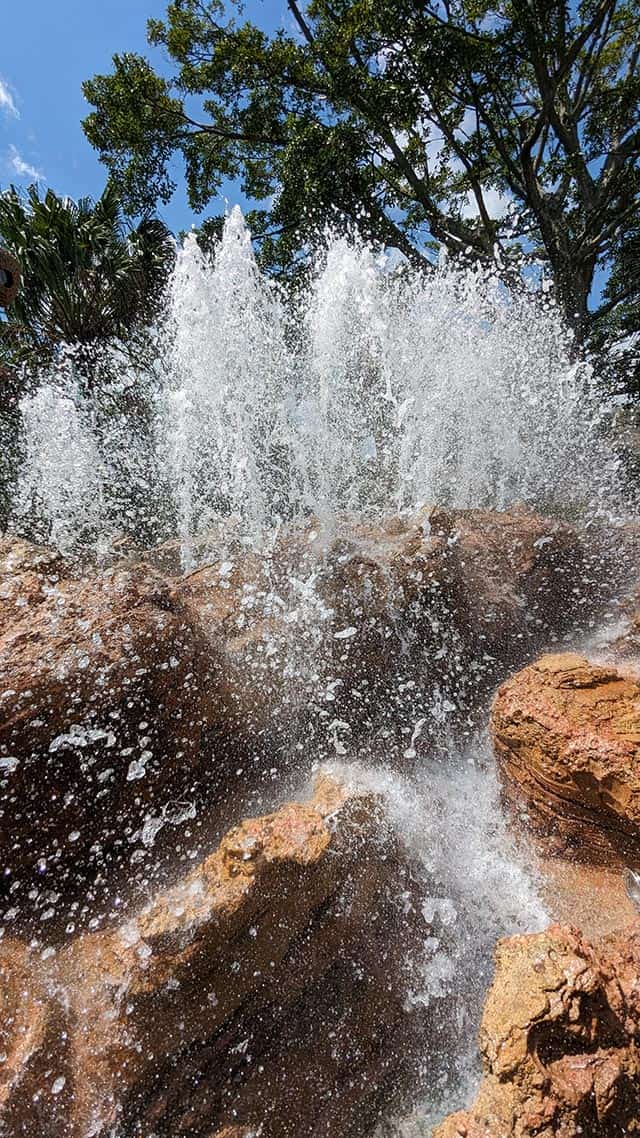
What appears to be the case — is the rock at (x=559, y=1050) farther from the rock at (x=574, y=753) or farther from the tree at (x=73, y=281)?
the tree at (x=73, y=281)

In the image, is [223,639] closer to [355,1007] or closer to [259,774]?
[259,774]

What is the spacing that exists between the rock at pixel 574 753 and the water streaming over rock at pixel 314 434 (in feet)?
2.44

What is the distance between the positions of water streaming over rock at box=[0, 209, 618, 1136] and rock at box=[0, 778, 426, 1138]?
42.9 inches

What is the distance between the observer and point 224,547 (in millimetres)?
4598

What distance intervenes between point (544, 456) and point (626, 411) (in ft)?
11.7

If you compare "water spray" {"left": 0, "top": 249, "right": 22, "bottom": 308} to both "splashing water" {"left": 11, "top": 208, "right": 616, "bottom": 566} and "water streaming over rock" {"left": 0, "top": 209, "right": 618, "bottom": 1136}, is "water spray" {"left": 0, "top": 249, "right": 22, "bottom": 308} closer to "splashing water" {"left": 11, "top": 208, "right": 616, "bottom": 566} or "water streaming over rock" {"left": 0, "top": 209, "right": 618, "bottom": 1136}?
"water streaming over rock" {"left": 0, "top": 209, "right": 618, "bottom": 1136}

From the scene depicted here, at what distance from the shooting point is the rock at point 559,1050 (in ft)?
5.49

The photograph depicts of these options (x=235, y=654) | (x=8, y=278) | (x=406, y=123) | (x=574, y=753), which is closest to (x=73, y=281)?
(x=8, y=278)

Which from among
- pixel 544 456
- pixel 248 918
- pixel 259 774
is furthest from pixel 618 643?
pixel 544 456

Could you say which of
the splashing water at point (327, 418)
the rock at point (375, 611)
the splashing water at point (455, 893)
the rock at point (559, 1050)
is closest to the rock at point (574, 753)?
the splashing water at point (455, 893)

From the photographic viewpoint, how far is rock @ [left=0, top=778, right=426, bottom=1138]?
2033 millimetres

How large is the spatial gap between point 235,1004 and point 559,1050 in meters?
1.18

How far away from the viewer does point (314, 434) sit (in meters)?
5.94

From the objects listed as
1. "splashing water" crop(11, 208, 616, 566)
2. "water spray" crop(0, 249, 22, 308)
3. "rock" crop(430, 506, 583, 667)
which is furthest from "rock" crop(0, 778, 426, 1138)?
"water spray" crop(0, 249, 22, 308)
